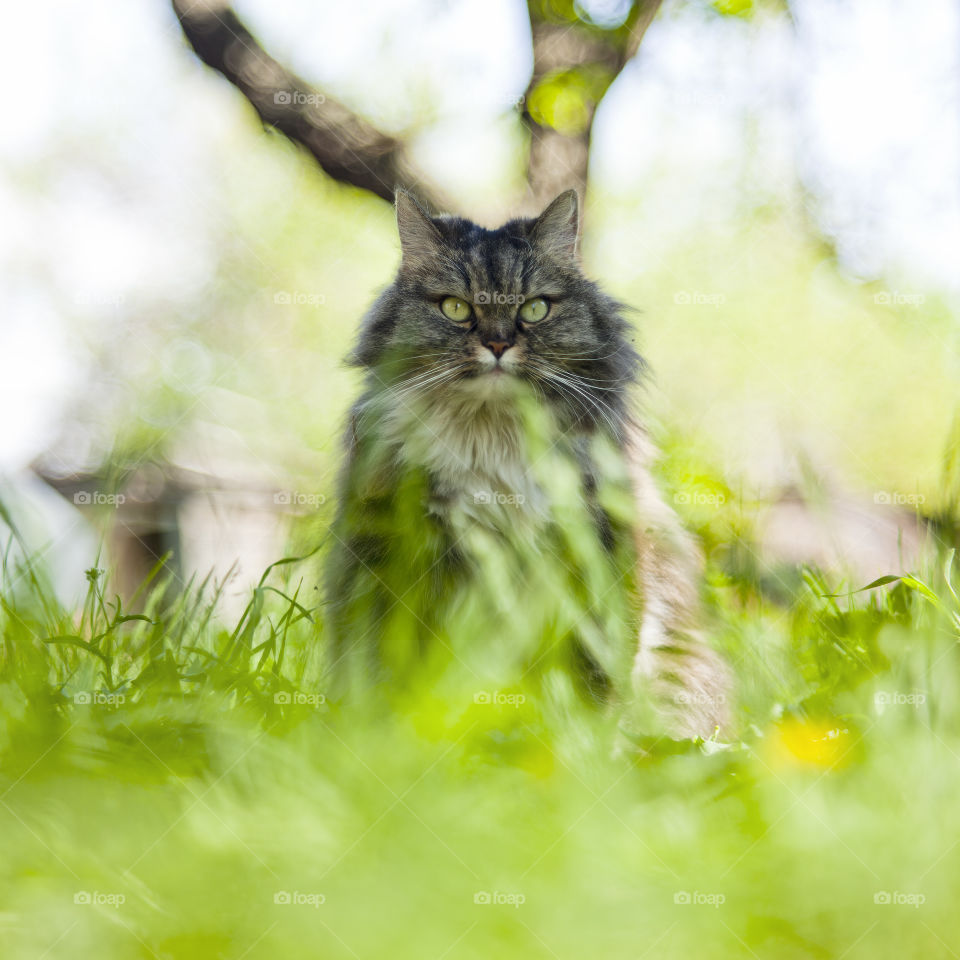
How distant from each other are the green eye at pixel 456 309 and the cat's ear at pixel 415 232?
0.70 ft

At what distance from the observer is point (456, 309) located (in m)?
2.75

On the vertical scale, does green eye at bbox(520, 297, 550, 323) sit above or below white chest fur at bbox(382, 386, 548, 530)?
above

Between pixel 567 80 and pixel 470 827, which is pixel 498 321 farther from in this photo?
pixel 567 80

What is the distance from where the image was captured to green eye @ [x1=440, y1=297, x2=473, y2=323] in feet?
8.96

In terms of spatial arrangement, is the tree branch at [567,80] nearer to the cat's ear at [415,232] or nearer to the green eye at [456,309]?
the cat's ear at [415,232]

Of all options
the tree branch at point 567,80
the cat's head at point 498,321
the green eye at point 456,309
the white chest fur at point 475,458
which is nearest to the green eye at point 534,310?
the cat's head at point 498,321

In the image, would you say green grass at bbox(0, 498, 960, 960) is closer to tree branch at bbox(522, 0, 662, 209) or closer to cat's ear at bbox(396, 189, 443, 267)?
cat's ear at bbox(396, 189, 443, 267)

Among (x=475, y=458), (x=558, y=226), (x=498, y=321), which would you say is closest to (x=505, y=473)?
(x=475, y=458)

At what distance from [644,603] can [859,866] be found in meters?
1.39

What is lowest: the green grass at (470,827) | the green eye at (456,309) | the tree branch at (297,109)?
the green grass at (470,827)

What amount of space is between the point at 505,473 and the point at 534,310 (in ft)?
1.86

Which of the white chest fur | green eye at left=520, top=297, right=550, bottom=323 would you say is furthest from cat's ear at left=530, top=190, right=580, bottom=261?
the white chest fur

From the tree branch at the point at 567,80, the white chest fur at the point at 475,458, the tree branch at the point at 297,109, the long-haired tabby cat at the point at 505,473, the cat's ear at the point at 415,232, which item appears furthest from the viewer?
the tree branch at the point at 567,80

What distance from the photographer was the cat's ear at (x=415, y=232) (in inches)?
112
